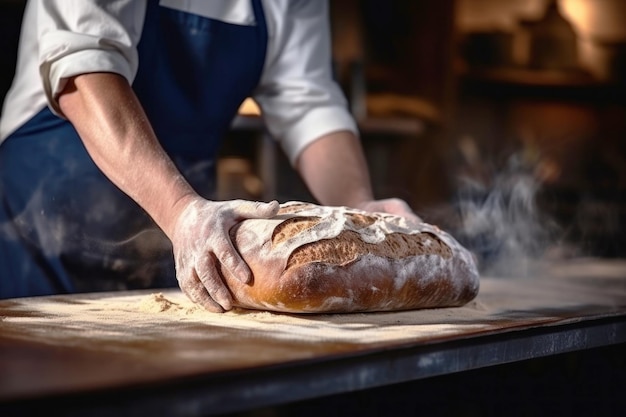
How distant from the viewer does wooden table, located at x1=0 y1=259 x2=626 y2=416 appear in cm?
83

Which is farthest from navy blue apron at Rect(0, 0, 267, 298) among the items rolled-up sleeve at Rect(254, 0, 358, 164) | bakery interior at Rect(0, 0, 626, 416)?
bakery interior at Rect(0, 0, 626, 416)

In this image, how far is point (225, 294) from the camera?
1.34 m

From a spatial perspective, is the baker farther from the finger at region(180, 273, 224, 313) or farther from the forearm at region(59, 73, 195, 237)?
the finger at region(180, 273, 224, 313)

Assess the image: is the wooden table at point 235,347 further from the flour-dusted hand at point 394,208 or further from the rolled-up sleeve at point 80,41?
the rolled-up sleeve at point 80,41

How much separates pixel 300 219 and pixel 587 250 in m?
2.41

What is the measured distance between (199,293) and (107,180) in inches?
24.8

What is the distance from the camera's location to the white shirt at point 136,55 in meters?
1.56

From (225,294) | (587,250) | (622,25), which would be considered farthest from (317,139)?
(622,25)

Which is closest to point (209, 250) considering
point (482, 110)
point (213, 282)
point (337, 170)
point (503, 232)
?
point (213, 282)

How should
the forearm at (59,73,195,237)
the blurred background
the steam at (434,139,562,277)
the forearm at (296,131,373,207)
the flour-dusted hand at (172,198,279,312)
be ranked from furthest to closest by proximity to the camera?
the blurred background → the steam at (434,139,562,277) → the forearm at (296,131,373,207) → the forearm at (59,73,195,237) → the flour-dusted hand at (172,198,279,312)

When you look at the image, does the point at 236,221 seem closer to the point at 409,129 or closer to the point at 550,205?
the point at 409,129

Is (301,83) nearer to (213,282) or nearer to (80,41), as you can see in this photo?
(80,41)

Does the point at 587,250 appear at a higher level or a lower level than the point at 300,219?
lower

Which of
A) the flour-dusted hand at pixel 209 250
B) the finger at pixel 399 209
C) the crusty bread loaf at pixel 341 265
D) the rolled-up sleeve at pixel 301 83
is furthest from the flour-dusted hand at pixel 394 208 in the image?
the flour-dusted hand at pixel 209 250
